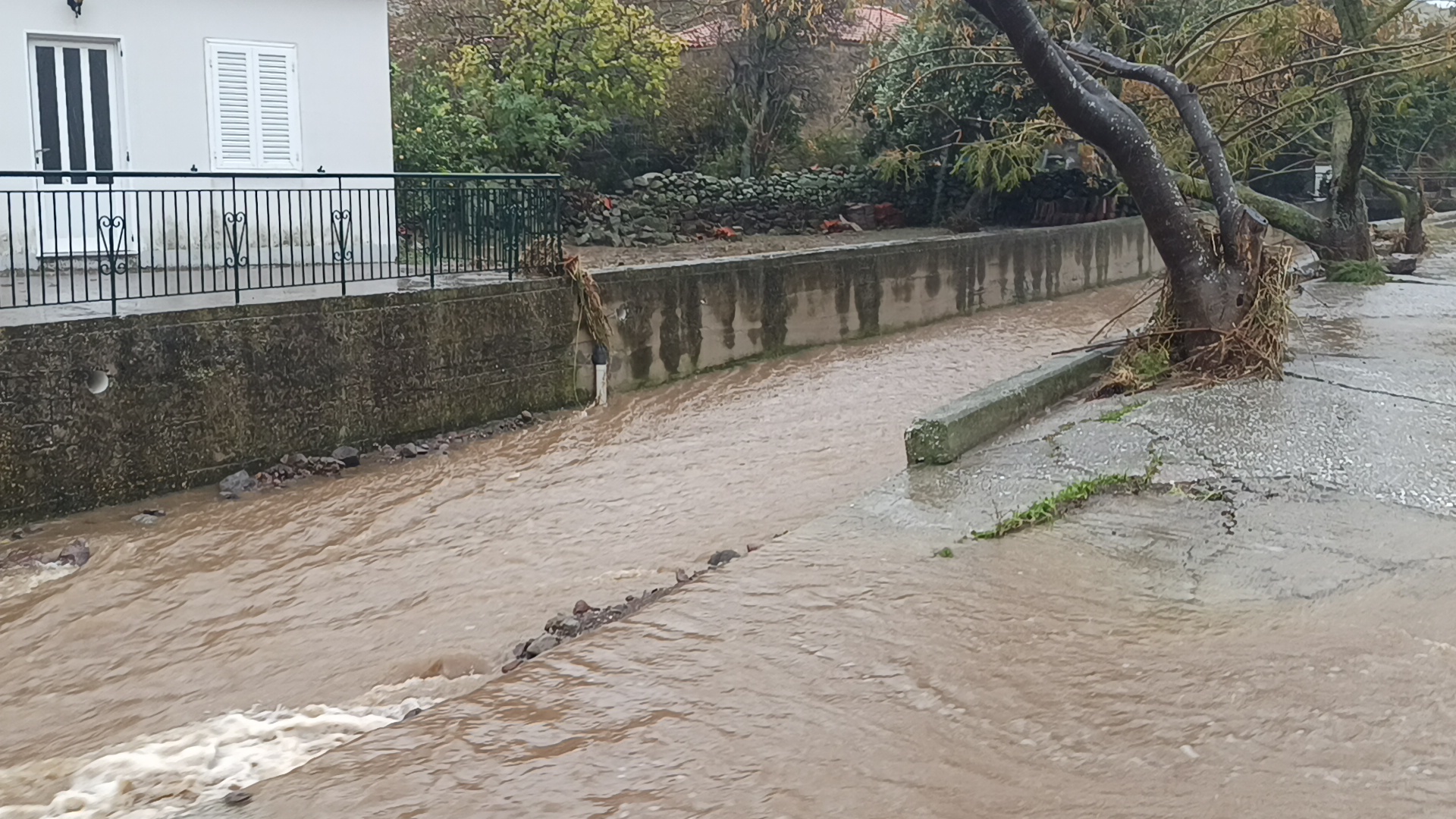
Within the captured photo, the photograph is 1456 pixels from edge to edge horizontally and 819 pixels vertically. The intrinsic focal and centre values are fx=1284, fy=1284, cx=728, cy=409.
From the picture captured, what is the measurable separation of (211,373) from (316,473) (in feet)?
3.73

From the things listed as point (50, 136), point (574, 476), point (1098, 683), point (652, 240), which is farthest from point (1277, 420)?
point (652, 240)

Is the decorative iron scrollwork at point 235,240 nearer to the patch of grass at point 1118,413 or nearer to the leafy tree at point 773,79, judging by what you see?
the patch of grass at point 1118,413

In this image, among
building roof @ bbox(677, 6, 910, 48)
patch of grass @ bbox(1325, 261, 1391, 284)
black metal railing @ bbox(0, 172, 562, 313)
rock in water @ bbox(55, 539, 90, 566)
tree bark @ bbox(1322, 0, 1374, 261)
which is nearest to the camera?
rock in water @ bbox(55, 539, 90, 566)

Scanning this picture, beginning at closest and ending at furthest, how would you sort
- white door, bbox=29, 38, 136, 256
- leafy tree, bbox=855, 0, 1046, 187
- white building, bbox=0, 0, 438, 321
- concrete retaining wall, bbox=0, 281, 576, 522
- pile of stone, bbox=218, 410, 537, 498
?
concrete retaining wall, bbox=0, 281, 576, 522, pile of stone, bbox=218, 410, 537, 498, white building, bbox=0, 0, 438, 321, white door, bbox=29, 38, 136, 256, leafy tree, bbox=855, 0, 1046, 187

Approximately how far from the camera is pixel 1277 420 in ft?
25.6

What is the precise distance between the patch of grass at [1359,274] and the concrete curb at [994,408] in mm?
7322

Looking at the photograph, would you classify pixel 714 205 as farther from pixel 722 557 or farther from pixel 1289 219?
pixel 722 557

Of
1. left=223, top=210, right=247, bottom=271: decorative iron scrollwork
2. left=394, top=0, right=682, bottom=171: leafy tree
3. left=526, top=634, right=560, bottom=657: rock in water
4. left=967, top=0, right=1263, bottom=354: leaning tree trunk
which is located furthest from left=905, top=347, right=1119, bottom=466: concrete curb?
left=394, top=0, right=682, bottom=171: leafy tree

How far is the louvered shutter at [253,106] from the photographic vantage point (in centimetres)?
1392

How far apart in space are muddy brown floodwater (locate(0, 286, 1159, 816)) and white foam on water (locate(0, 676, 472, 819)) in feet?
0.05

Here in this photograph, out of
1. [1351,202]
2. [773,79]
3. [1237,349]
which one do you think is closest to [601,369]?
[1237,349]

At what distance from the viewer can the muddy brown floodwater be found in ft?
19.0

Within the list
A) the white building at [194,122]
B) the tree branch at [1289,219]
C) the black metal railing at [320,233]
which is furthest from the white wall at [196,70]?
the tree branch at [1289,219]

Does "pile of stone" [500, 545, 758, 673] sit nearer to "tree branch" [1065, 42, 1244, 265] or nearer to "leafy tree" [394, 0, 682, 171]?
"tree branch" [1065, 42, 1244, 265]
